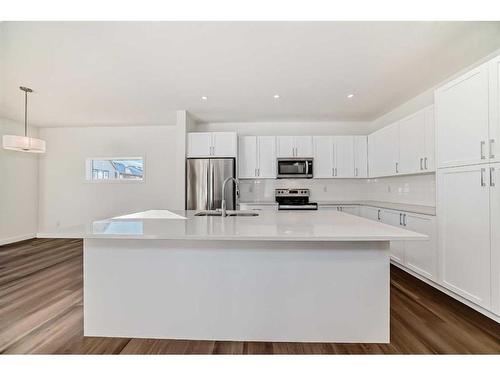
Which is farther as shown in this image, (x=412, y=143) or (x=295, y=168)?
(x=295, y=168)

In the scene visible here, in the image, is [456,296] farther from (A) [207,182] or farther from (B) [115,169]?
(B) [115,169]

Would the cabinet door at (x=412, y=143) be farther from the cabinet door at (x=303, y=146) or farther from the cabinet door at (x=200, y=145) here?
the cabinet door at (x=200, y=145)

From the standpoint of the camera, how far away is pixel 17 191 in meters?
5.10

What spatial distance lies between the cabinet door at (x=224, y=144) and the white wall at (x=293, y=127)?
2.09ft

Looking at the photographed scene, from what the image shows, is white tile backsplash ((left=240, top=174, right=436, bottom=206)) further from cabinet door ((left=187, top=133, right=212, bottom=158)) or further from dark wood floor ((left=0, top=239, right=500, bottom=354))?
dark wood floor ((left=0, top=239, right=500, bottom=354))

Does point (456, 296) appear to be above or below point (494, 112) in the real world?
below

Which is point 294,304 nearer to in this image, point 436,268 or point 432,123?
point 436,268

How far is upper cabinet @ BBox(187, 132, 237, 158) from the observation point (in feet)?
14.7

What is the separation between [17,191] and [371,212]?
22.7ft

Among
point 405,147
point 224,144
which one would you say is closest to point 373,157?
point 405,147

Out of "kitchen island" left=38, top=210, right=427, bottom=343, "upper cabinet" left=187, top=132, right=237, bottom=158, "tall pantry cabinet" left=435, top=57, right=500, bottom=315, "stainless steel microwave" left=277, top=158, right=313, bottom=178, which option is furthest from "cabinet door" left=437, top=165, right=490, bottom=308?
"upper cabinet" left=187, top=132, right=237, bottom=158

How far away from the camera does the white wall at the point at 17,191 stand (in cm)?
482

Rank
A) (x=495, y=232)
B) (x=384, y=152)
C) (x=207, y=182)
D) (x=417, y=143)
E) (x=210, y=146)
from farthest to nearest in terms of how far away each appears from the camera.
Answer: (x=210, y=146)
(x=207, y=182)
(x=384, y=152)
(x=417, y=143)
(x=495, y=232)

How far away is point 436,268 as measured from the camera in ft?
8.64
